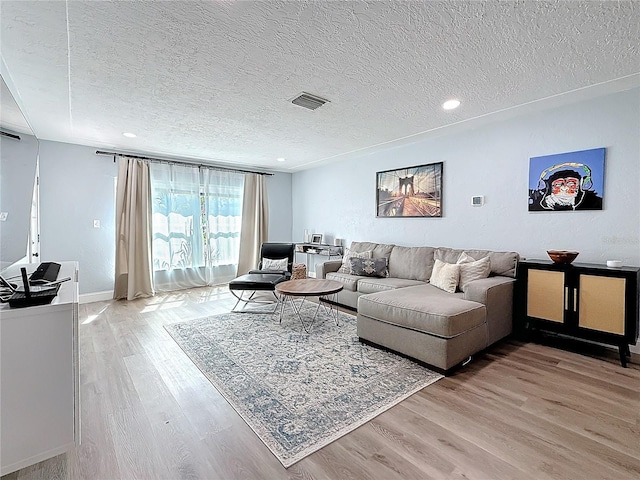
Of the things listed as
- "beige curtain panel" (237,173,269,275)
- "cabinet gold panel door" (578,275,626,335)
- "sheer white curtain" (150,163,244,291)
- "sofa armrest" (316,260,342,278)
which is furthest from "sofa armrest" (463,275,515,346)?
"sheer white curtain" (150,163,244,291)

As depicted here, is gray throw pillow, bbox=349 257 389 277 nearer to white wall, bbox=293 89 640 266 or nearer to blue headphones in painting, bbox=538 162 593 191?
white wall, bbox=293 89 640 266

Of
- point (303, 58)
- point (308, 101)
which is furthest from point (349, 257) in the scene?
point (303, 58)

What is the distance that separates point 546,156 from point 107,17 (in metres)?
3.95

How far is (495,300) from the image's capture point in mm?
2904

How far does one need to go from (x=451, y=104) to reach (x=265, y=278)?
3020 mm

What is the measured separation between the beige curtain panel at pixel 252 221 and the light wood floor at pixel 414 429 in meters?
3.58

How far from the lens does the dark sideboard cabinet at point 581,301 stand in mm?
2520

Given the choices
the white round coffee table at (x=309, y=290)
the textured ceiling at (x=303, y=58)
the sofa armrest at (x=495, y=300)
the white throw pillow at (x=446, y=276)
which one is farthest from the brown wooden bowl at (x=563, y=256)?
the white round coffee table at (x=309, y=290)

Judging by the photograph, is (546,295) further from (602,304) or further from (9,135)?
(9,135)

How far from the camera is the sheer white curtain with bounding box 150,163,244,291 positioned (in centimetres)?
527

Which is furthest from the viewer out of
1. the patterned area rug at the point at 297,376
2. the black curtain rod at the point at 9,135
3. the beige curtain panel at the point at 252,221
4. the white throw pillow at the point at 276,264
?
the beige curtain panel at the point at 252,221

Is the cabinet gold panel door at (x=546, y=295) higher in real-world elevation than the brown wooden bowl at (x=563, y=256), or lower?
lower

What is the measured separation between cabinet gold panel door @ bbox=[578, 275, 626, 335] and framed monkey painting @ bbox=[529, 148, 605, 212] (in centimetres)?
76

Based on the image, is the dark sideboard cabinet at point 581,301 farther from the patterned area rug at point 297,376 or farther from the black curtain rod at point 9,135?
the black curtain rod at point 9,135
